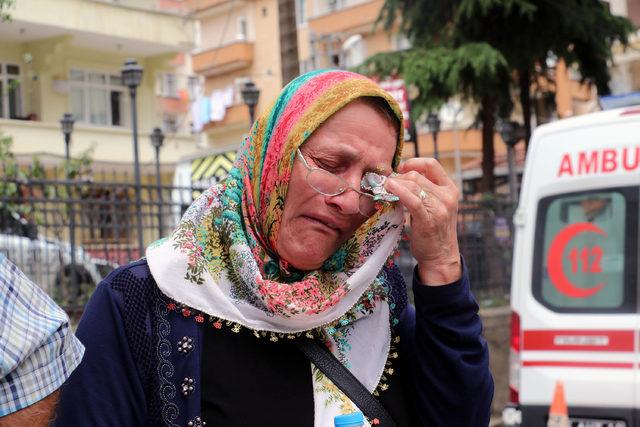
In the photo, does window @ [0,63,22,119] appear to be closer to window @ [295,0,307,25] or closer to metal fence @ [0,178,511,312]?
metal fence @ [0,178,511,312]

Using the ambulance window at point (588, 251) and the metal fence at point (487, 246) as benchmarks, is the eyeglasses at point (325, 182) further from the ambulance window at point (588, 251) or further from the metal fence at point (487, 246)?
the metal fence at point (487, 246)

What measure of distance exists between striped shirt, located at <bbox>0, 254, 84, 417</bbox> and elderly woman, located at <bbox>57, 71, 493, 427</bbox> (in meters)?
0.41

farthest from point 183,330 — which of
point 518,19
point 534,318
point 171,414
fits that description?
point 518,19

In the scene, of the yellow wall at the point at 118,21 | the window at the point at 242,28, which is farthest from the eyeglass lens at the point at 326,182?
the window at the point at 242,28

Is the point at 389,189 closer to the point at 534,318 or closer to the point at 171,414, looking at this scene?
the point at 171,414

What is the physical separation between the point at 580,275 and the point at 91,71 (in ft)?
61.1

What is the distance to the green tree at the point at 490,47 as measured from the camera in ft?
44.3

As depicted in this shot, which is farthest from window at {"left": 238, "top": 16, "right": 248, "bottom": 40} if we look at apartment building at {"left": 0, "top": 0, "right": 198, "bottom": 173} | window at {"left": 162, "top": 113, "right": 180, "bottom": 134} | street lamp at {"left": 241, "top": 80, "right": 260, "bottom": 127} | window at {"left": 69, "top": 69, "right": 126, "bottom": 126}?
street lamp at {"left": 241, "top": 80, "right": 260, "bottom": 127}

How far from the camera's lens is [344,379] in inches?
86.7

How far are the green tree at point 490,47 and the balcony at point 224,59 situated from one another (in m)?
22.3

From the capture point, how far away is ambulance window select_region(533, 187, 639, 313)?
5.75 meters

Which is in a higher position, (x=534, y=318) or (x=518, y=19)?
(x=518, y=19)

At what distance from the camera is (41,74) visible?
65.3 ft

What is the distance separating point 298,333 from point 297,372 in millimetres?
87
